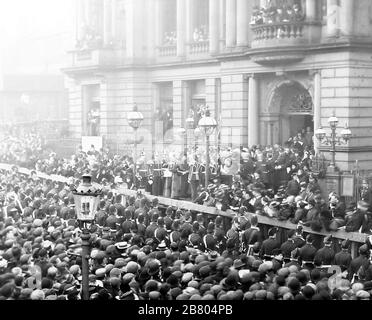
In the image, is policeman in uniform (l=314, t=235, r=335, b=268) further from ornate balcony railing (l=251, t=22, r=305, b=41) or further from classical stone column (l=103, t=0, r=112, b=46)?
classical stone column (l=103, t=0, r=112, b=46)

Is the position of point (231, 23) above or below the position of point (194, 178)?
above

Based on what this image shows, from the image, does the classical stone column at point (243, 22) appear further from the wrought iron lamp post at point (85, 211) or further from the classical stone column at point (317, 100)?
the wrought iron lamp post at point (85, 211)

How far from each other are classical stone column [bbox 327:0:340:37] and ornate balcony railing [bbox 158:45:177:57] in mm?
10895

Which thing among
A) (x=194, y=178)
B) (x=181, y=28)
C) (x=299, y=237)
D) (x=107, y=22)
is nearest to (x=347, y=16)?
(x=194, y=178)

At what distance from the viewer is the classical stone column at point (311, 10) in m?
29.1

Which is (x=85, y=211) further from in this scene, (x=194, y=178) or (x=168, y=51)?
(x=168, y=51)

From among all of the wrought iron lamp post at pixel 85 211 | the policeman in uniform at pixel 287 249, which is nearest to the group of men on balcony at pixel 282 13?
the policeman in uniform at pixel 287 249

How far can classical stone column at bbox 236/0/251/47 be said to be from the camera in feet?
107

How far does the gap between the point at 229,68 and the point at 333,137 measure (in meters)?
8.89

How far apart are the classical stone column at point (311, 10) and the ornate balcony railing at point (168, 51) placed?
9.68 metres

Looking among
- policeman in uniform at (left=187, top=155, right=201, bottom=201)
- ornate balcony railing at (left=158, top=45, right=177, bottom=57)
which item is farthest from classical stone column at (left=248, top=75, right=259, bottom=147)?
policeman in uniform at (left=187, top=155, right=201, bottom=201)

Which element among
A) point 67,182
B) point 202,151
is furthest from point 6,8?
point 202,151

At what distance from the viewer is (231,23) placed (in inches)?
1315
